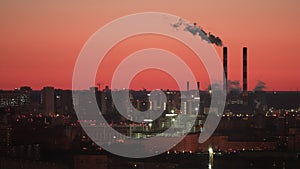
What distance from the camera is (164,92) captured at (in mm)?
26359

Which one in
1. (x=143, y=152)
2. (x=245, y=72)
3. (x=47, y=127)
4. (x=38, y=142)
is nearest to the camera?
(x=143, y=152)

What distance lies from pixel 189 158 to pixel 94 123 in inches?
304

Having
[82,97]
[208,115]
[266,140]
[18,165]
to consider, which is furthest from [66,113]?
[18,165]

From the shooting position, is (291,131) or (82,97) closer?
(291,131)

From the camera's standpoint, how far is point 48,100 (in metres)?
25.2

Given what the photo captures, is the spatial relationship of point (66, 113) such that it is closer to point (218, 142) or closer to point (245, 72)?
point (245, 72)

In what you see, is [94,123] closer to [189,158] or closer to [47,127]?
[47,127]

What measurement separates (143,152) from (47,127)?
177 inches

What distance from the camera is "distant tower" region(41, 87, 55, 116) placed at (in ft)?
80.6

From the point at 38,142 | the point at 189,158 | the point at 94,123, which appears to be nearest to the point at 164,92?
the point at 94,123

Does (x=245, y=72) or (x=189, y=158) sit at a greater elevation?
(x=245, y=72)

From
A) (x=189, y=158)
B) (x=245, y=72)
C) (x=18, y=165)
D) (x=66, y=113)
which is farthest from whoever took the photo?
(x=66, y=113)

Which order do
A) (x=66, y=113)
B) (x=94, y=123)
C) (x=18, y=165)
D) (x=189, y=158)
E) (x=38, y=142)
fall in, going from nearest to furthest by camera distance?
1. (x=18, y=165)
2. (x=189, y=158)
3. (x=38, y=142)
4. (x=94, y=123)
5. (x=66, y=113)

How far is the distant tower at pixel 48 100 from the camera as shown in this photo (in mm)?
24562
